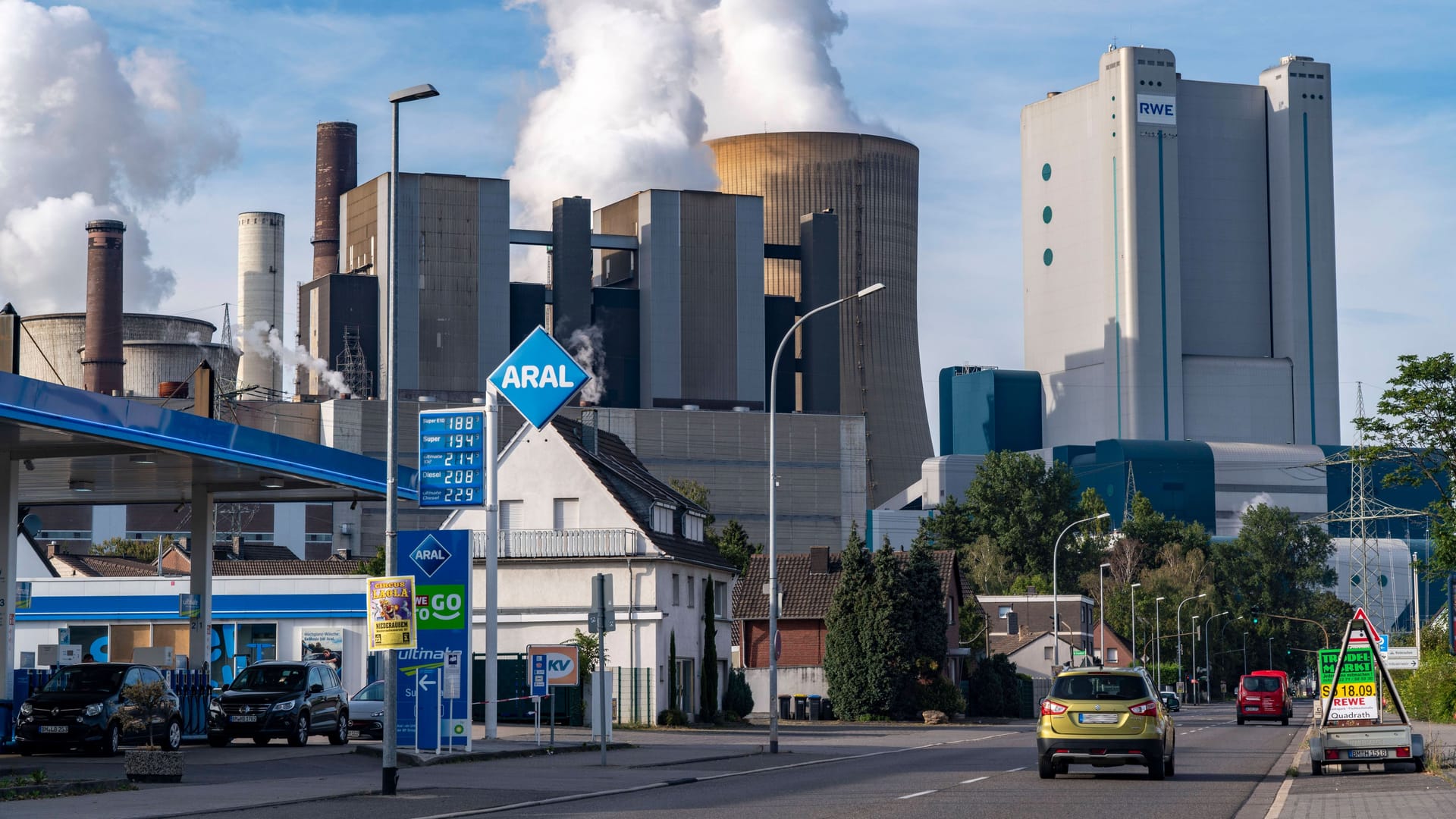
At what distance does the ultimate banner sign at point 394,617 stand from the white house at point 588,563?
25.4 m

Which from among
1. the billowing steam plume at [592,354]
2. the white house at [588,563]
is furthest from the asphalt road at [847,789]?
the billowing steam plume at [592,354]

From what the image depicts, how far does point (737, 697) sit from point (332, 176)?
80.7 meters

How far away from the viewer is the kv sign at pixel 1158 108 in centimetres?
14375

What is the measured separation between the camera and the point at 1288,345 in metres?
148

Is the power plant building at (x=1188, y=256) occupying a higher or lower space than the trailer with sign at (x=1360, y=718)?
higher

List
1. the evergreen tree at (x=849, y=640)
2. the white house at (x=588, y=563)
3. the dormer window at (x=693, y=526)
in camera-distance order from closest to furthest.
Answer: the white house at (x=588, y=563) → the dormer window at (x=693, y=526) → the evergreen tree at (x=849, y=640)

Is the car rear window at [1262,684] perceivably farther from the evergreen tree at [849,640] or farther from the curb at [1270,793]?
the curb at [1270,793]

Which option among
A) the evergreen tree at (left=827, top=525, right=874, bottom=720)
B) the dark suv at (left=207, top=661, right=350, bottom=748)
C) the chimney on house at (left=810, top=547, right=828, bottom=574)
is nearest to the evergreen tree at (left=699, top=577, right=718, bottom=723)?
the evergreen tree at (left=827, top=525, right=874, bottom=720)

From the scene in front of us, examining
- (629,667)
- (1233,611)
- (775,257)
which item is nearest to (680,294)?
(775,257)

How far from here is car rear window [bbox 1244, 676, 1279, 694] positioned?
208 feet

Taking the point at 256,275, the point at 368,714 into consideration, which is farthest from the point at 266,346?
the point at 368,714

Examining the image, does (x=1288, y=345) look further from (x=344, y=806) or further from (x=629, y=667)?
(x=344, y=806)

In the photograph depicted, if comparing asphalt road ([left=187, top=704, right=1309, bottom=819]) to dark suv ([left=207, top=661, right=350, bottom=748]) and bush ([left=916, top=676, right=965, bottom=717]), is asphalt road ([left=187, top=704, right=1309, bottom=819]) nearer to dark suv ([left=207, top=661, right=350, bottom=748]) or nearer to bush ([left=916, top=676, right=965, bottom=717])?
dark suv ([left=207, top=661, right=350, bottom=748])

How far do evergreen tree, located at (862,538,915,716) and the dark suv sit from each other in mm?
26725
